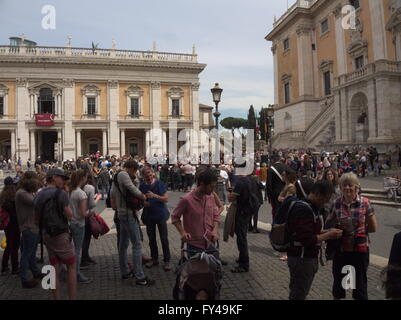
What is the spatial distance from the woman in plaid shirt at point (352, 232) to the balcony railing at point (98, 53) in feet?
134

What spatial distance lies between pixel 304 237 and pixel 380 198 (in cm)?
1048

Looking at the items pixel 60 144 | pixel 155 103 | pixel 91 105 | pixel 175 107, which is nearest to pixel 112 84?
pixel 91 105

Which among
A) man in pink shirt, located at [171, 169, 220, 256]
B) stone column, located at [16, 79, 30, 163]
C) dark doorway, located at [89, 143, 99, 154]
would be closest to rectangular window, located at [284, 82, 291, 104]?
dark doorway, located at [89, 143, 99, 154]

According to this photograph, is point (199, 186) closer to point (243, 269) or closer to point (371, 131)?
point (243, 269)

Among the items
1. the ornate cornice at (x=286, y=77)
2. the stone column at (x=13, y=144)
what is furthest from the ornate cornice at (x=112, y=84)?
the ornate cornice at (x=286, y=77)

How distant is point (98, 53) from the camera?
131ft

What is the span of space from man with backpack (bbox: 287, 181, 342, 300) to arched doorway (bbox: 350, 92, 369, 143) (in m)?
22.7

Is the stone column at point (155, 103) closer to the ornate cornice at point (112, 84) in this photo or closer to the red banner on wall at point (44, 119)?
the ornate cornice at point (112, 84)

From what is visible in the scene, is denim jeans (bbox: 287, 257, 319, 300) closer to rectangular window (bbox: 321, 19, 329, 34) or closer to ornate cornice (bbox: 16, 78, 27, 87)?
rectangular window (bbox: 321, 19, 329, 34)

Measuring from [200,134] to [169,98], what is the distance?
657cm

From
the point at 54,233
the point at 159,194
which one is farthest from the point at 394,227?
the point at 54,233

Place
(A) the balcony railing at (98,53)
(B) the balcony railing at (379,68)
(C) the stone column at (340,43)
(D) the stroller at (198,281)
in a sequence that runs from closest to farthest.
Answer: (D) the stroller at (198,281), (B) the balcony railing at (379,68), (C) the stone column at (340,43), (A) the balcony railing at (98,53)

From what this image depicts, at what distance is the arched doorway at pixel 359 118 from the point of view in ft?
75.4

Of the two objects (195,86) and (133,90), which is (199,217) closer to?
(133,90)
